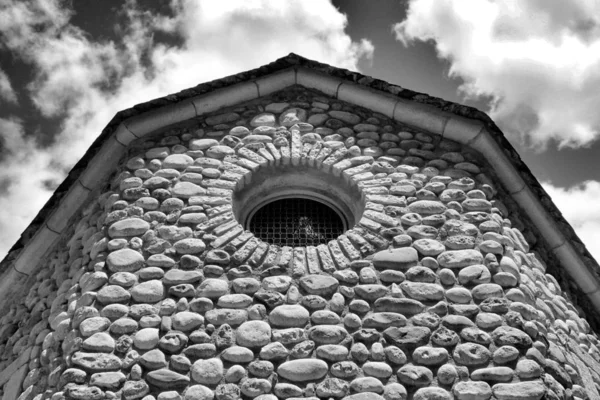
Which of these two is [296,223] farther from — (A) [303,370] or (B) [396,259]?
(A) [303,370]

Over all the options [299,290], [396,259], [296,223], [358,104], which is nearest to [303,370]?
[299,290]

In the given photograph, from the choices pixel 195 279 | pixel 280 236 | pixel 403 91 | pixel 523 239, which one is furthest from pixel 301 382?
pixel 403 91

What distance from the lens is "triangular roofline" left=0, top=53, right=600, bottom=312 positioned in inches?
229

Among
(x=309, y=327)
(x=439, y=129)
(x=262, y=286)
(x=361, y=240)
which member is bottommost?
(x=309, y=327)

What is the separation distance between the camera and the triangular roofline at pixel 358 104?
19.1 ft

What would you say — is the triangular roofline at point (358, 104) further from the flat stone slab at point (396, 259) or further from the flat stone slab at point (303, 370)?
the flat stone slab at point (303, 370)

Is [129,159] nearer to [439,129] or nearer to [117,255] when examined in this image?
[117,255]

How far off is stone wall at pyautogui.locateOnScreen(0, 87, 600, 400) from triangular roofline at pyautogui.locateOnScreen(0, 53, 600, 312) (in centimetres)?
15

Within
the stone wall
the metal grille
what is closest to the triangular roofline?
the stone wall

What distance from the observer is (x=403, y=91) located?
19.7 feet

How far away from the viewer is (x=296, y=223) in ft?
18.5

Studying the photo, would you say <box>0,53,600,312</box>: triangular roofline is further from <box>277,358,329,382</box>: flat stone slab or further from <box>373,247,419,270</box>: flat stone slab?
<box>277,358,329,382</box>: flat stone slab

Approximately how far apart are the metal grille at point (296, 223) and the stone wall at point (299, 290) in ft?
1.12

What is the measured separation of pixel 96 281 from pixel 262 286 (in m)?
1.31
